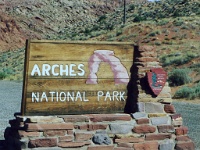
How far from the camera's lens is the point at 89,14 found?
9800 cm

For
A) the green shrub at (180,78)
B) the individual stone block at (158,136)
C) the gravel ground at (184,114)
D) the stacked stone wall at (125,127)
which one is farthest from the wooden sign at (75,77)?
the green shrub at (180,78)

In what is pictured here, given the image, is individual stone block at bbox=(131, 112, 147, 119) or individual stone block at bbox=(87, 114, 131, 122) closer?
individual stone block at bbox=(87, 114, 131, 122)

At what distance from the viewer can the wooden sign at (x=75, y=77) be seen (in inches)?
300

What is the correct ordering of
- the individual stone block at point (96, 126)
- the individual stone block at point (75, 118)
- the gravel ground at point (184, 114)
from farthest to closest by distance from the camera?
the gravel ground at point (184, 114), the individual stone block at point (96, 126), the individual stone block at point (75, 118)

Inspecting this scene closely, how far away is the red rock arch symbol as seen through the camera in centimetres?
798

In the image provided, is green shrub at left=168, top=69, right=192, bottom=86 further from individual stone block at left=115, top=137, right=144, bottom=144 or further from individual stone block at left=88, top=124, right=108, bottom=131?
individual stone block at left=88, top=124, right=108, bottom=131

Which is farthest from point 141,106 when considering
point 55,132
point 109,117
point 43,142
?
point 43,142

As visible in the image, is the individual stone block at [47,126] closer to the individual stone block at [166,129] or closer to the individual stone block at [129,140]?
the individual stone block at [129,140]

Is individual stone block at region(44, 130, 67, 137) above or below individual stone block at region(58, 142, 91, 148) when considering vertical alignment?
above

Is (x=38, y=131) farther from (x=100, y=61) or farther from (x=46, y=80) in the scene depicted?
(x=100, y=61)

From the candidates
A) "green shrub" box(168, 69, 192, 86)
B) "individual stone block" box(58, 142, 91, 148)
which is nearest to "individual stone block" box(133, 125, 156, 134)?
"individual stone block" box(58, 142, 91, 148)

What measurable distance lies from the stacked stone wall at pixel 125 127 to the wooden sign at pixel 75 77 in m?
0.24

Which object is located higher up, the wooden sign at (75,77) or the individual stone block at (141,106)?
the wooden sign at (75,77)

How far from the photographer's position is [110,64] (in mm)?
8102
